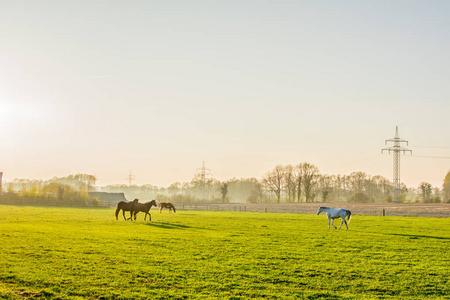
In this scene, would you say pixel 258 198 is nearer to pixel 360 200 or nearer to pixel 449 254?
pixel 360 200

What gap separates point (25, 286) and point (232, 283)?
555 cm

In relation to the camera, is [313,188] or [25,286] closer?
[25,286]

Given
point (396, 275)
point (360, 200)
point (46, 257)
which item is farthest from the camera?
point (360, 200)

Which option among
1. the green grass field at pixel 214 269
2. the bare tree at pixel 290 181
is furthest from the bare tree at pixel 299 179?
the green grass field at pixel 214 269

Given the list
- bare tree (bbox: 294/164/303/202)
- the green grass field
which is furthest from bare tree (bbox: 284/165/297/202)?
the green grass field

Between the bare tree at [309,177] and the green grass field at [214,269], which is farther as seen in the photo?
the bare tree at [309,177]

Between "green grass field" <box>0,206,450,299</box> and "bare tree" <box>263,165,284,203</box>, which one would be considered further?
"bare tree" <box>263,165,284,203</box>

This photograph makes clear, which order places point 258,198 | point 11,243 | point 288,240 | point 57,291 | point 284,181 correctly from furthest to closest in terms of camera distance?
point 258,198
point 284,181
point 288,240
point 11,243
point 57,291

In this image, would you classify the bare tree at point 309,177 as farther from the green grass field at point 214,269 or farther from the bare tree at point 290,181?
the green grass field at point 214,269

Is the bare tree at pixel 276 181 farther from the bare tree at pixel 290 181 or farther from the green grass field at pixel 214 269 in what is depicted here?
the green grass field at pixel 214 269

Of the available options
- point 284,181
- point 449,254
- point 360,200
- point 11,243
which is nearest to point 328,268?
point 449,254

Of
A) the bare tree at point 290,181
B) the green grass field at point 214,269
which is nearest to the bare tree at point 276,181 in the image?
the bare tree at point 290,181

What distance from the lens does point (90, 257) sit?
601 inches

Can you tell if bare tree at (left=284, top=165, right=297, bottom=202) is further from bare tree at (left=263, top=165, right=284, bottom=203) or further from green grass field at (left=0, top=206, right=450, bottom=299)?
green grass field at (left=0, top=206, right=450, bottom=299)
